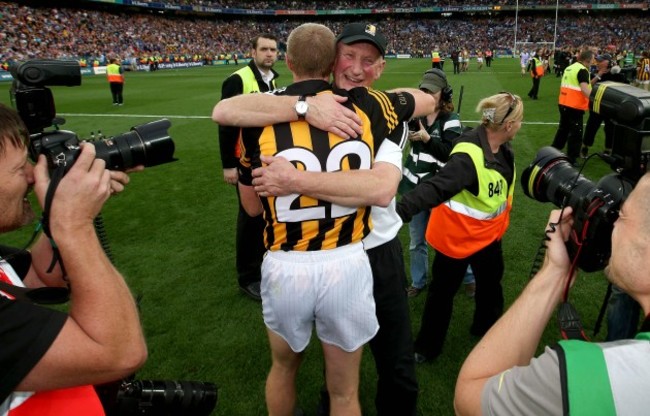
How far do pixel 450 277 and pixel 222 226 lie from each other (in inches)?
142

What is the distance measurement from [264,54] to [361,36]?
9.00 ft

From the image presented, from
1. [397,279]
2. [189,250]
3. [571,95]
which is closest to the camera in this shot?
[397,279]

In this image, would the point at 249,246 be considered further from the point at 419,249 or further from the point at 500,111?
the point at 500,111

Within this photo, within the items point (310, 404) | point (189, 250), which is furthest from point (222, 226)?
point (310, 404)

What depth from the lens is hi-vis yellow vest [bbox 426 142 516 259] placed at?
2.99m

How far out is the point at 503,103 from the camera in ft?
9.91

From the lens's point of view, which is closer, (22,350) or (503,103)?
(22,350)

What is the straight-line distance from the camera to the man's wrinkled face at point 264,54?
15.3ft

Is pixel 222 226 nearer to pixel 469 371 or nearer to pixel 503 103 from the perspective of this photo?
pixel 503 103

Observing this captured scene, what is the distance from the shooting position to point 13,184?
1337 mm

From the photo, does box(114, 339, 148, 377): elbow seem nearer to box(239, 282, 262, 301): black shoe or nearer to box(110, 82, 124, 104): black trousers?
box(239, 282, 262, 301): black shoe

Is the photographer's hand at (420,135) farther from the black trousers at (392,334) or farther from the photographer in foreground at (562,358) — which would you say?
the photographer in foreground at (562,358)

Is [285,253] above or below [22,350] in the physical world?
below

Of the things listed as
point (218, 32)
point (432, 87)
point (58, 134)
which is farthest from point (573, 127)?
point (218, 32)
